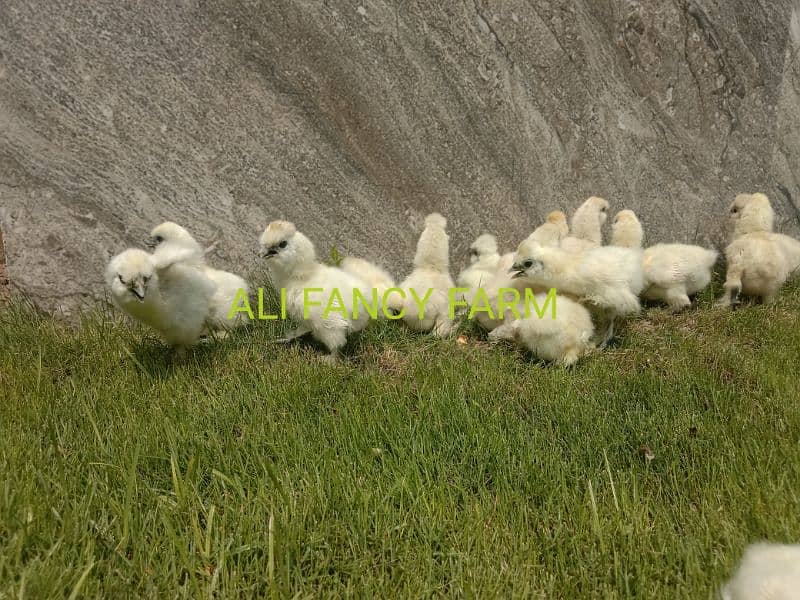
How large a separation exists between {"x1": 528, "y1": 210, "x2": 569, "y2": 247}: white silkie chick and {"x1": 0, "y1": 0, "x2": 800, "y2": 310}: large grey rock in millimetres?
391

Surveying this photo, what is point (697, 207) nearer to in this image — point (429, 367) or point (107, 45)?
point (429, 367)

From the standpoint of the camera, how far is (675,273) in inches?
146

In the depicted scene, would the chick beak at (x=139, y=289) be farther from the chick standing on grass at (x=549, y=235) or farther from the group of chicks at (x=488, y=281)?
the chick standing on grass at (x=549, y=235)

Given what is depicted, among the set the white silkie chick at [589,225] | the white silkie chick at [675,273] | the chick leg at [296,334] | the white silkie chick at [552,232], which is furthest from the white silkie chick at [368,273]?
the white silkie chick at [675,273]

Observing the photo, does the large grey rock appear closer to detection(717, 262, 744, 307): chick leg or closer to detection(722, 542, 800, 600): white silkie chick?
detection(717, 262, 744, 307): chick leg

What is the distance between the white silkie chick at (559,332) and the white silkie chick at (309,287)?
3.06ft

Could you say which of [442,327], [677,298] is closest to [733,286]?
[677,298]

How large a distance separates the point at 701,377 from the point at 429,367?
139 cm

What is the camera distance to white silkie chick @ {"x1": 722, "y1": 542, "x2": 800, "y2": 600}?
1273mm

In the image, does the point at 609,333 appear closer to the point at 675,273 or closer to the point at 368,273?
the point at 675,273

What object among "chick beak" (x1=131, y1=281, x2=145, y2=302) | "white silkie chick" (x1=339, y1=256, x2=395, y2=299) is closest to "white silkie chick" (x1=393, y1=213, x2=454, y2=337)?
"white silkie chick" (x1=339, y1=256, x2=395, y2=299)

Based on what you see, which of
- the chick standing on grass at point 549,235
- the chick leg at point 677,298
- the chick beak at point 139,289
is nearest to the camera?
the chick beak at point 139,289

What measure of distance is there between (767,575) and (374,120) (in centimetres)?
343

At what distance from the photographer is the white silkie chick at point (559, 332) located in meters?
3.01
